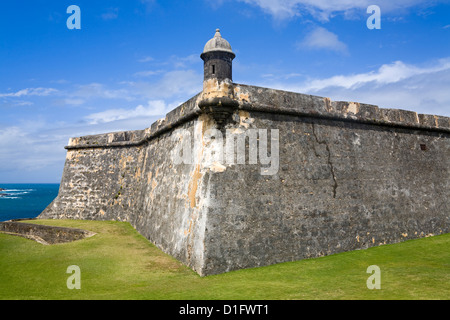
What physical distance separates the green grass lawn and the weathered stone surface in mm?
460

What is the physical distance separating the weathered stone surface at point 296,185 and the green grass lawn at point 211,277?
460mm

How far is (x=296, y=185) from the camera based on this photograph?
25.2 feet

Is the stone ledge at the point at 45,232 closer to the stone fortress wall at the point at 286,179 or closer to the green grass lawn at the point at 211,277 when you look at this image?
the green grass lawn at the point at 211,277

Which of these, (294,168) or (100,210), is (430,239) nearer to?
(294,168)

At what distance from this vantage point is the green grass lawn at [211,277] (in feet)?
16.4

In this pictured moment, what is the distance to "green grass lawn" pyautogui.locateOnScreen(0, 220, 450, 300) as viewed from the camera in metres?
5.01

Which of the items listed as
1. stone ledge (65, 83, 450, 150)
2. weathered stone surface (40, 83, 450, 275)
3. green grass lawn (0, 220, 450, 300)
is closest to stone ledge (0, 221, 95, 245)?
green grass lawn (0, 220, 450, 300)

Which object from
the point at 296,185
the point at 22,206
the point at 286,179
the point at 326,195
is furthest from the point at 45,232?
the point at 22,206

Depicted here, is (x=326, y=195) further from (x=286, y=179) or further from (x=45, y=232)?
(x=45, y=232)

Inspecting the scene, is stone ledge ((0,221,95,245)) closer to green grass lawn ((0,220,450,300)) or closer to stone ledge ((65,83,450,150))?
green grass lawn ((0,220,450,300))

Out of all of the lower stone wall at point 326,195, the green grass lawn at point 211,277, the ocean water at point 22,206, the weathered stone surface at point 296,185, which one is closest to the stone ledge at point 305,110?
the weathered stone surface at point 296,185
